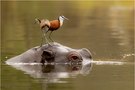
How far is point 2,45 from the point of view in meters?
21.6

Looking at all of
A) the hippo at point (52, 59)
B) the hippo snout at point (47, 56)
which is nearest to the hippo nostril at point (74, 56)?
the hippo at point (52, 59)

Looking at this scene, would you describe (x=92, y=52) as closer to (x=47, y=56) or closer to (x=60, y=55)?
(x=60, y=55)

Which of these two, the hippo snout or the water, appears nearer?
the water

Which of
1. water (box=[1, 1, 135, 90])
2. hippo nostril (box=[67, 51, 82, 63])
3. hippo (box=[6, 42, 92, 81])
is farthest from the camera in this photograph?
hippo nostril (box=[67, 51, 82, 63])

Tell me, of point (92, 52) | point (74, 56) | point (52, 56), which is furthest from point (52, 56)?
point (92, 52)

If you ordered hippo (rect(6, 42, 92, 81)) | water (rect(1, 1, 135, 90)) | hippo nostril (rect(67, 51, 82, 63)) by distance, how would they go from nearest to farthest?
1. water (rect(1, 1, 135, 90))
2. hippo (rect(6, 42, 92, 81))
3. hippo nostril (rect(67, 51, 82, 63))

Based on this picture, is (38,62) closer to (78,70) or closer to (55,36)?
(78,70)

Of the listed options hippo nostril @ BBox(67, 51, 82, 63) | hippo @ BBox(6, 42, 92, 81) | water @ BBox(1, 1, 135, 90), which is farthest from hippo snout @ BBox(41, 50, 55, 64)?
water @ BBox(1, 1, 135, 90)

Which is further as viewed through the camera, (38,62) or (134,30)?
(134,30)

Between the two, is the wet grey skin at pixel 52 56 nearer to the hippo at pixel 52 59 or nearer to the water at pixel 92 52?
the hippo at pixel 52 59

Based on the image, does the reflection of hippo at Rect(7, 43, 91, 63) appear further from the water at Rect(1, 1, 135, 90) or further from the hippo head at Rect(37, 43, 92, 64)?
the water at Rect(1, 1, 135, 90)

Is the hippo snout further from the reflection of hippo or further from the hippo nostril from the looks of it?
the hippo nostril

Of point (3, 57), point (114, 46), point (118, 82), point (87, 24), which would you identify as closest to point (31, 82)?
point (118, 82)

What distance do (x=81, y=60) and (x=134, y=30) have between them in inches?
489
